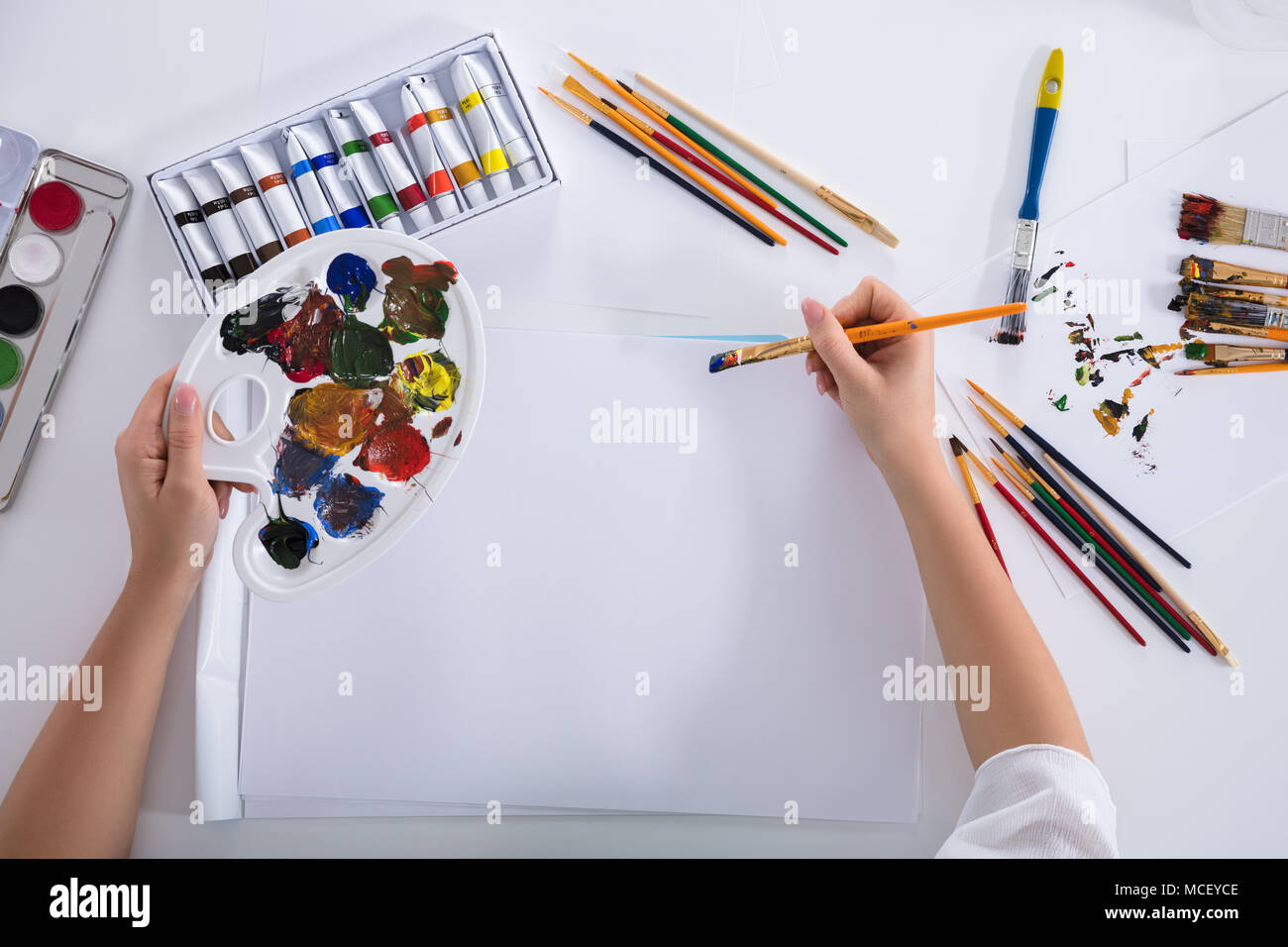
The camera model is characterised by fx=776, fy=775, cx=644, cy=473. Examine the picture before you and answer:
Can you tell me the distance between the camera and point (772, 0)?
36.9 inches

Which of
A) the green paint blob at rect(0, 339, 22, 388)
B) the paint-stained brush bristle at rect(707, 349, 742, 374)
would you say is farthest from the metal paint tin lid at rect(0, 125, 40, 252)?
the paint-stained brush bristle at rect(707, 349, 742, 374)

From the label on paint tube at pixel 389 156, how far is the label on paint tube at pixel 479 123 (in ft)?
0.27

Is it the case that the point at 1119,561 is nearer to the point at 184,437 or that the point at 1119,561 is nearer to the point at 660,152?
the point at 660,152

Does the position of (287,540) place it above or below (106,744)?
above

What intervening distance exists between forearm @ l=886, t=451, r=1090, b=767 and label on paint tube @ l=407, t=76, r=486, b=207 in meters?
0.57

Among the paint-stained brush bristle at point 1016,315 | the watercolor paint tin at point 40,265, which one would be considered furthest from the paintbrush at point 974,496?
the watercolor paint tin at point 40,265

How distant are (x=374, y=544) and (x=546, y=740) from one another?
308 mm

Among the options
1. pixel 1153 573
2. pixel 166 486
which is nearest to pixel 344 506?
pixel 166 486

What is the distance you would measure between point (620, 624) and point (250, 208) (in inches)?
24.5

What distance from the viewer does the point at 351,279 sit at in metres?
0.82

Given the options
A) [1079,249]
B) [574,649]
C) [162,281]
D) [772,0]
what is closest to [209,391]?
[162,281]

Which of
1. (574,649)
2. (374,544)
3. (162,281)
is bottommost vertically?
(574,649)

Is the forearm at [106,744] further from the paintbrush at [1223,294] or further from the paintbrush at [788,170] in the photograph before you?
the paintbrush at [1223,294]
